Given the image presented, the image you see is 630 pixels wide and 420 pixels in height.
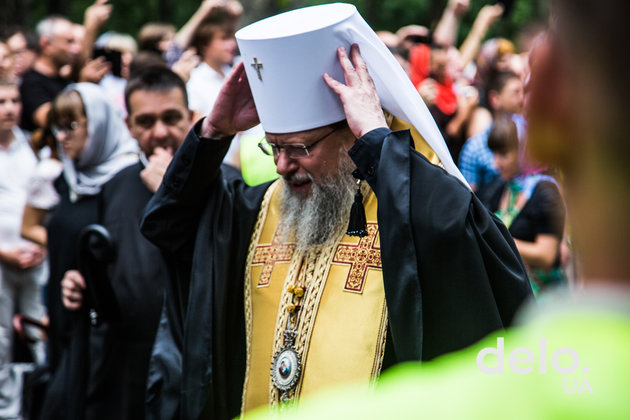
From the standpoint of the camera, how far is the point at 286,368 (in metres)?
3.24

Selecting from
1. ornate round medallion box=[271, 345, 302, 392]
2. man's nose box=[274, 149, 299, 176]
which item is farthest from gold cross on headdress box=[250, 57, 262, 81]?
ornate round medallion box=[271, 345, 302, 392]

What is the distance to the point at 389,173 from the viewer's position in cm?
277

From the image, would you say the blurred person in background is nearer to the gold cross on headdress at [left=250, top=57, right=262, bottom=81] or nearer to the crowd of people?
the crowd of people

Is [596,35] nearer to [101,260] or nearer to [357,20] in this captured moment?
[357,20]

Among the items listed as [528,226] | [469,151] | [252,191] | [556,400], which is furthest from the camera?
[469,151]

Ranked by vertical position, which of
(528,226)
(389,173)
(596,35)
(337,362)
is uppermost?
(596,35)

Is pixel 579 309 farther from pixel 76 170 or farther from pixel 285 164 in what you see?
pixel 76 170

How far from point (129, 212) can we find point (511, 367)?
12.7 ft

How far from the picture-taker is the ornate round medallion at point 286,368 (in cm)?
321

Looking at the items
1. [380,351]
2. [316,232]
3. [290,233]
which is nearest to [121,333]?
[290,233]

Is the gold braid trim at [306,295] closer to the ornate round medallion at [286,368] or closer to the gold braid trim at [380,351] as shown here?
the ornate round medallion at [286,368]

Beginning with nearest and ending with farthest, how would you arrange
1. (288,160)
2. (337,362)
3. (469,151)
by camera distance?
(337,362)
(288,160)
(469,151)

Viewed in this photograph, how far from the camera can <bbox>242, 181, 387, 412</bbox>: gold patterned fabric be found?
313 centimetres

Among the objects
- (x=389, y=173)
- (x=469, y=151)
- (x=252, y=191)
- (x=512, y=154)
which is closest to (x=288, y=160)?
(x=252, y=191)
